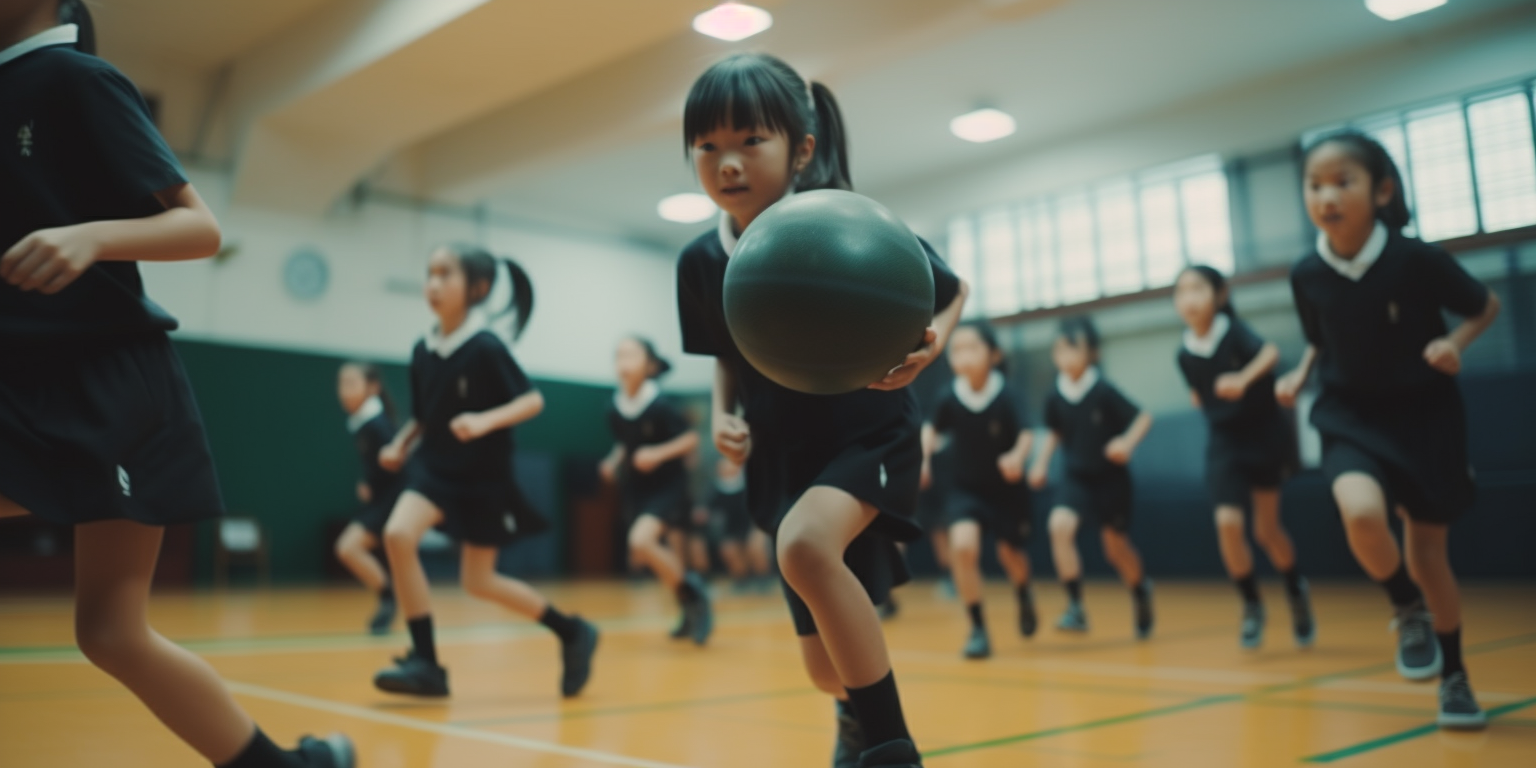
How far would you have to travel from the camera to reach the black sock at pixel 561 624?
3578 millimetres

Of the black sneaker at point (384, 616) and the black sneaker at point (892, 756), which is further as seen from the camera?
the black sneaker at point (384, 616)

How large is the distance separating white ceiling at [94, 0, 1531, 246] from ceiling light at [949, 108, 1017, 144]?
0.72 ft

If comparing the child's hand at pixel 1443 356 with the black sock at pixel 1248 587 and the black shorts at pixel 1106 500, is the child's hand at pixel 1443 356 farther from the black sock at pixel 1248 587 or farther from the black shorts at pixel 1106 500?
the black shorts at pixel 1106 500

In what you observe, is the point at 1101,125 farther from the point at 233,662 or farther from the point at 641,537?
the point at 233,662

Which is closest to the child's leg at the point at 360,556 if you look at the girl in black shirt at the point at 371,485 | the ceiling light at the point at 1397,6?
the girl in black shirt at the point at 371,485

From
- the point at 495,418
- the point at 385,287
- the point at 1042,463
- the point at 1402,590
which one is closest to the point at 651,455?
the point at 1042,463

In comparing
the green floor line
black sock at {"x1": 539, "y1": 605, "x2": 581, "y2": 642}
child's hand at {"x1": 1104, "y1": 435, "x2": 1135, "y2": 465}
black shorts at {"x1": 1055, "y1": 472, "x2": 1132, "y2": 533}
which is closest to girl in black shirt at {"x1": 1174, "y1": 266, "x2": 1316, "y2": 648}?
child's hand at {"x1": 1104, "y1": 435, "x2": 1135, "y2": 465}

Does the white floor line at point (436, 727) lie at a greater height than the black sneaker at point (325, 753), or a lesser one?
lesser

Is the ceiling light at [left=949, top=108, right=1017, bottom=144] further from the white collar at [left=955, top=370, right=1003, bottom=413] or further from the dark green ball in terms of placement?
the dark green ball

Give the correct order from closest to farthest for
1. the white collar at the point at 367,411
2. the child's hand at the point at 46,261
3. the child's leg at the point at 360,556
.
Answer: the child's hand at the point at 46,261, the child's leg at the point at 360,556, the white collar at the point at 367,411

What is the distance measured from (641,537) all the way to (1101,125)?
7.82 m

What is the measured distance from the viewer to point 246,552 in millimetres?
11102

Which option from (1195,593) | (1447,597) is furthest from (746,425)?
(1195,593)

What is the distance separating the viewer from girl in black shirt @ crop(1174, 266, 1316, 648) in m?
4.83
